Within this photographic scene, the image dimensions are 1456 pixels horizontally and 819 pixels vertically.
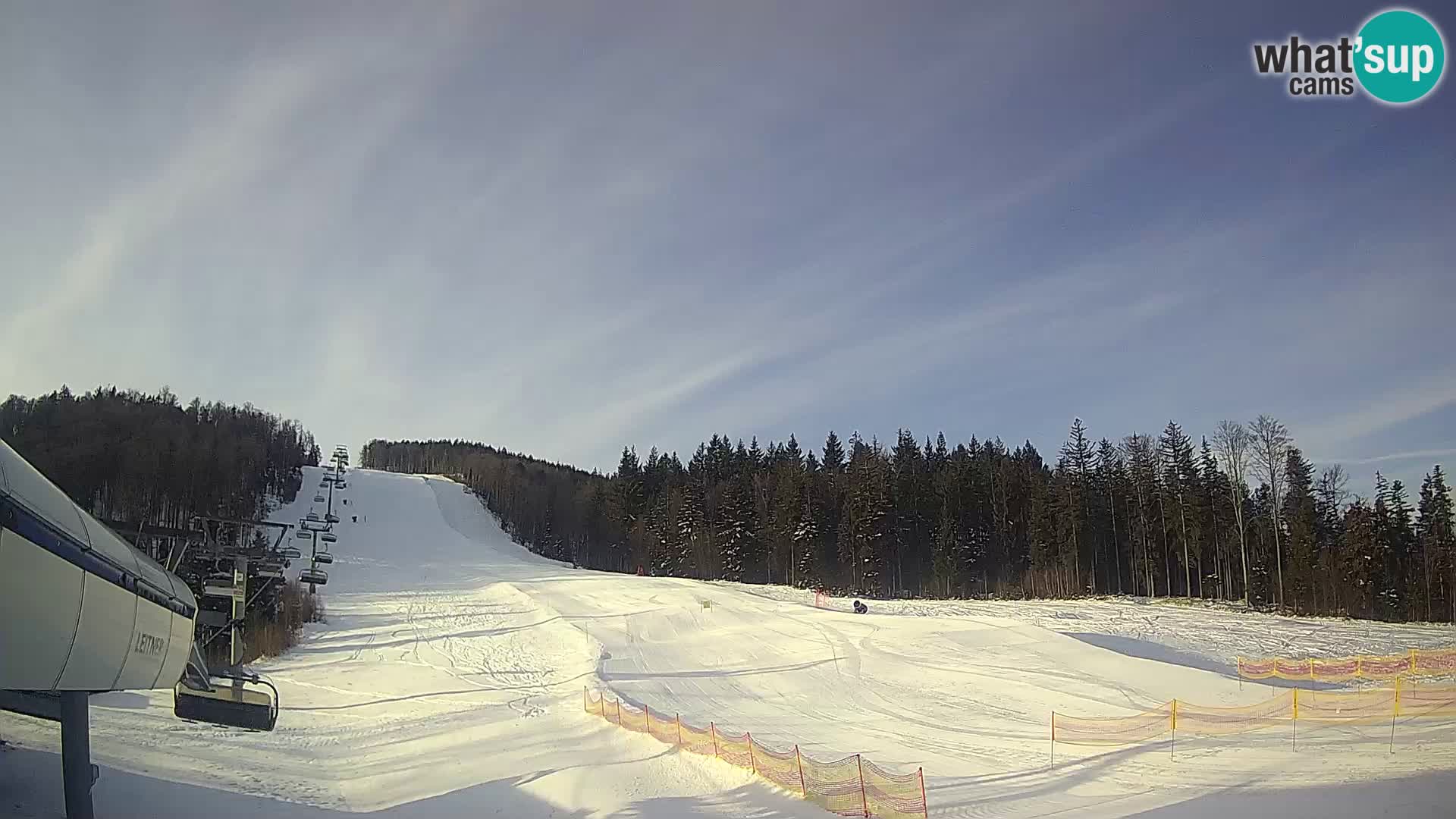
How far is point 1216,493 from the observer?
189 ft

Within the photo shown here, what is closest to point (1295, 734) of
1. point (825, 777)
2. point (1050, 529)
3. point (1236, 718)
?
point (1236, 718)

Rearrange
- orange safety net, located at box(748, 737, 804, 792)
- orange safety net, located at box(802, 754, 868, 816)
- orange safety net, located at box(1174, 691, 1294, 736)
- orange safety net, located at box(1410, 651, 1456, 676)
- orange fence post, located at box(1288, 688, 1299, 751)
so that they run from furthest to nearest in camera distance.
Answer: orange safety net, located at box(1410, 651, 1456, 676) → orange safety net, located at box(1174, 691, 1294, 736) → orange fence post, located at box(1288, 688, 1299, 751) → orange safety net, located at box(748, 737, 804, 792) → orange safety net, located at box(802, 754, 868, 816)

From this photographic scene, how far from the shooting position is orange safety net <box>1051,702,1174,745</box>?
63.2 feet

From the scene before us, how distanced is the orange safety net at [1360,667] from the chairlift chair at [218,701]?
89.9 feet

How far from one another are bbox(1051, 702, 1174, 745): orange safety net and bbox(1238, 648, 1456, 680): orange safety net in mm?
7116

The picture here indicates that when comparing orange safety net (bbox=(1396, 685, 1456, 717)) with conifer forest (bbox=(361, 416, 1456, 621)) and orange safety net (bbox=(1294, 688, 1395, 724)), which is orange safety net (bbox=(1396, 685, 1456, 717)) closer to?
orange safety net (bbox=(1294, 688, 1395, 724))

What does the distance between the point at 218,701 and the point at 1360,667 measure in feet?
99.0

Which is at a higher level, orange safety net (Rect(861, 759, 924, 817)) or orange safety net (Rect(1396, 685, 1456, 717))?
orange safety net (Rect(1396, 685, 1456, 717))

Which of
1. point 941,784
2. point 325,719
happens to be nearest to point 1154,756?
point 941,784

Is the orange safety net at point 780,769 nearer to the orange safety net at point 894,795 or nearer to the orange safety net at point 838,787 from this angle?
the orange safety net at point 838,787

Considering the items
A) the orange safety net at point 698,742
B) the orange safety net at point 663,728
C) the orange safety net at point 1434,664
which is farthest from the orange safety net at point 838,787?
the orange safety net at point 1434,664

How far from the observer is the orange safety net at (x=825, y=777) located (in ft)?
48.6

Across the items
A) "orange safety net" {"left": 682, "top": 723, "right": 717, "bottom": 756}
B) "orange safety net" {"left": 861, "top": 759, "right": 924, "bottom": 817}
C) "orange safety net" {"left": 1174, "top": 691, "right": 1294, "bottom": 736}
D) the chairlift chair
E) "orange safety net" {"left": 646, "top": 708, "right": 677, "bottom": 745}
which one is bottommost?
"orange safety net" {"left": 646, "top": 708, "right": 677, "bottom": 745}


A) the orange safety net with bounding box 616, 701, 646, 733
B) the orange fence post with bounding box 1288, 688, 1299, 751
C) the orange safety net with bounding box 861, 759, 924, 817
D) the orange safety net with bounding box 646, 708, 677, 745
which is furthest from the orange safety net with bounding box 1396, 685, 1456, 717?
the orange safety net with bounding box 616, 701, 646, 733
